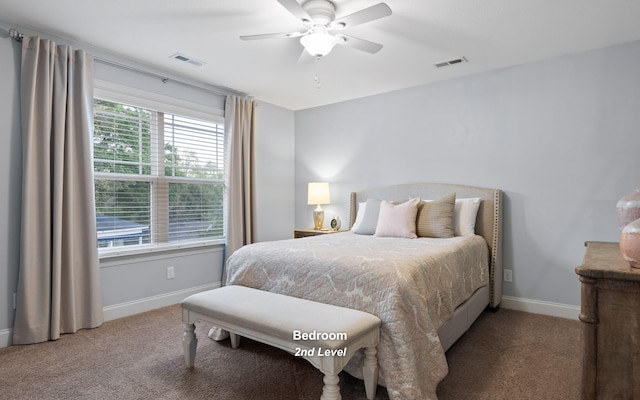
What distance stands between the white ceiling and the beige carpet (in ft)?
7.41

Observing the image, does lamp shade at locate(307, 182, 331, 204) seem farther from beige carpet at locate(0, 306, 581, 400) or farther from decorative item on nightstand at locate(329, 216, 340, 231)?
beige carpet at locate(0, 306, 581, 400)

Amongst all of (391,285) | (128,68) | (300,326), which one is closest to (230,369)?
(300,326)

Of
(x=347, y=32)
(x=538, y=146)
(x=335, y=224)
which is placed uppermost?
(x=347, y=32)

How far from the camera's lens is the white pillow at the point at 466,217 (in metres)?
3.31

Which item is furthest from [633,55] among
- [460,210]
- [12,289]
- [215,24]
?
[12,289]

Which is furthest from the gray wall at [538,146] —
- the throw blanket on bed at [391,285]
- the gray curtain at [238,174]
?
the gray curtain at [238,174]

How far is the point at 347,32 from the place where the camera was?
2717mm

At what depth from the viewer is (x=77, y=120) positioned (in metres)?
2.87

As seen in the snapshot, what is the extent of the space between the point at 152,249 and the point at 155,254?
7cm

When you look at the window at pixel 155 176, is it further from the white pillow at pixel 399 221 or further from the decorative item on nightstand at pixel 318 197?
the white pillow at pixel 399 221

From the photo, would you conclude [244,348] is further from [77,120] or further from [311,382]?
[77,120]

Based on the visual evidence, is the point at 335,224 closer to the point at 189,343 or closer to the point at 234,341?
the point at 234,341

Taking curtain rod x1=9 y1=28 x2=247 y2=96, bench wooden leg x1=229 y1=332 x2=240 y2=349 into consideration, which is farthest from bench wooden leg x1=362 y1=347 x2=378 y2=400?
curtain rod x1=9 y1=28 x2=247 y2=96

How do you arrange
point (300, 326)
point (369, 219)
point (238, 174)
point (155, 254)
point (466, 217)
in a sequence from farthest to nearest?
1. point (238, 174)
2. point (369, 219)
3. point (155, 254)
4. point (466, 217)
5. point (300, 326)
